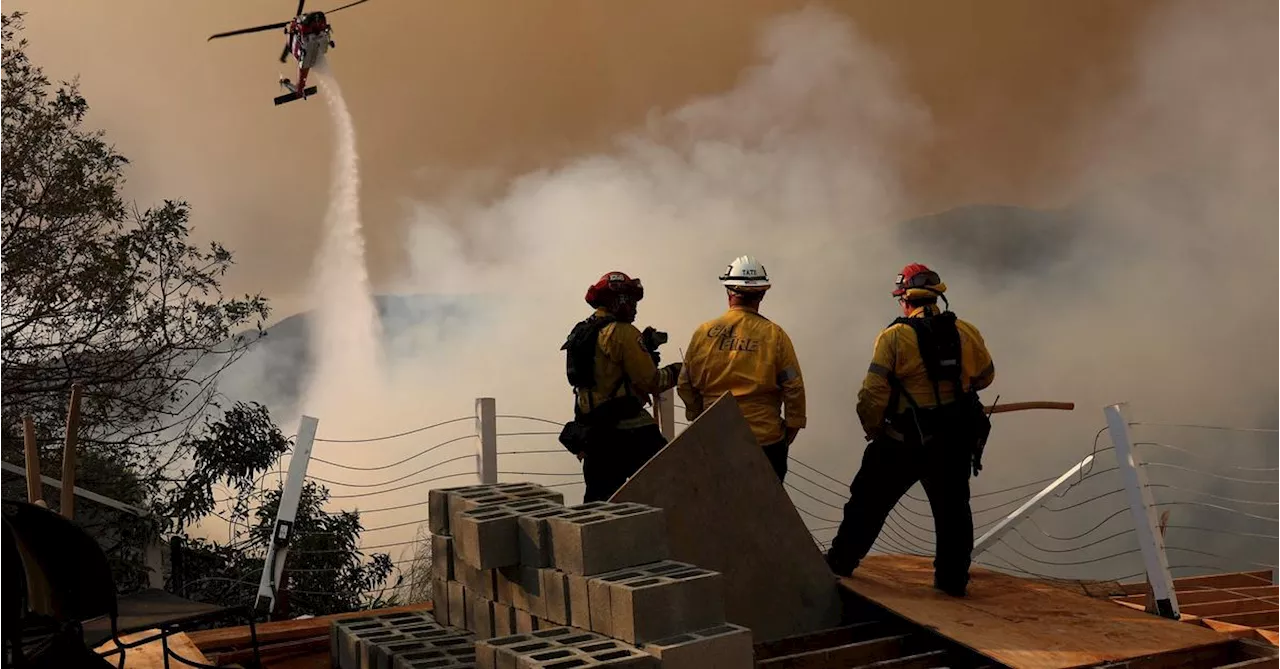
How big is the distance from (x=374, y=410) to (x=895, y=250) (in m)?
13.8

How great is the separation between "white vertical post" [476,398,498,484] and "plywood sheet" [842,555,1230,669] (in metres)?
2.48

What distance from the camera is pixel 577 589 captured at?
16.0ft

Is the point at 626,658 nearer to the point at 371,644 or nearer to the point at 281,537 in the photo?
the point at 371,644

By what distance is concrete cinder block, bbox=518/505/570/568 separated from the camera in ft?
16.9

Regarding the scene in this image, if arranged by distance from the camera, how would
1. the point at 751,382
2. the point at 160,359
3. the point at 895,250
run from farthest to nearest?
the point at 895,250 → the point at 160,359 → the point at 751,382

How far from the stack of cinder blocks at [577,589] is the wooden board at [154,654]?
4.06 feet

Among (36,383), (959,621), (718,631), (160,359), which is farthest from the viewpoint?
(160,359)

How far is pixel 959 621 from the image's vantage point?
5668mm

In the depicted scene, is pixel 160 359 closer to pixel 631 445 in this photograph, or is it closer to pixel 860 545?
pixel 631 445

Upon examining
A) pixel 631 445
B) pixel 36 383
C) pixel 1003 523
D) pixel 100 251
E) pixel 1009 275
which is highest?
pixel 1009 275

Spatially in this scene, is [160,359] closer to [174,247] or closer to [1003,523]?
[174,247]

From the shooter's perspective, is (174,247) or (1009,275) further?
(1009,275)

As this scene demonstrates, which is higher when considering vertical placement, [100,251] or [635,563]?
[100,251]

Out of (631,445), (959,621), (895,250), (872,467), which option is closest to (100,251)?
(631,445)
